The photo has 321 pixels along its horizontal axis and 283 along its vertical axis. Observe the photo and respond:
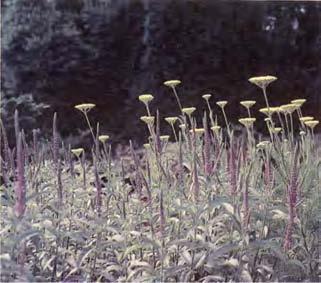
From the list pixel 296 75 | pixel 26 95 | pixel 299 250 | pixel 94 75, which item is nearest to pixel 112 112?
pixel 94 75

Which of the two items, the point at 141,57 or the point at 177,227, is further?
the point at 141,57

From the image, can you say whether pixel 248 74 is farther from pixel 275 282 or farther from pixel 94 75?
pixel 275 282

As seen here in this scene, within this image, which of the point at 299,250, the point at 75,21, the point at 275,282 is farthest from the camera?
the point at 75,21

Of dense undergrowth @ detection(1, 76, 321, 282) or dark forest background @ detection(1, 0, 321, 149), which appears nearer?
dense undergrowth @ detection(1, 76, 321, 282)

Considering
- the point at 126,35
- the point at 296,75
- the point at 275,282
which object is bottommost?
the point at 275,282

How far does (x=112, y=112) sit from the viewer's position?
2.56 meters

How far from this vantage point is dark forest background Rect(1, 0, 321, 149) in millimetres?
2500

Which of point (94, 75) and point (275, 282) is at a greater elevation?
point (94, 75)

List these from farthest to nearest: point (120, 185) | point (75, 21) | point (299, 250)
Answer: point (75, 21), point (120, 185), point (299, 250)

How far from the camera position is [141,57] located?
8.59ft

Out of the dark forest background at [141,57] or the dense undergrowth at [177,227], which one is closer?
the dense undergrowth at [177,227]

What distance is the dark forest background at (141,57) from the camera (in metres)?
2.50

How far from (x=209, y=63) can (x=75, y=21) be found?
56 centimetres

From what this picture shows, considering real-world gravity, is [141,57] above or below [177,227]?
above
